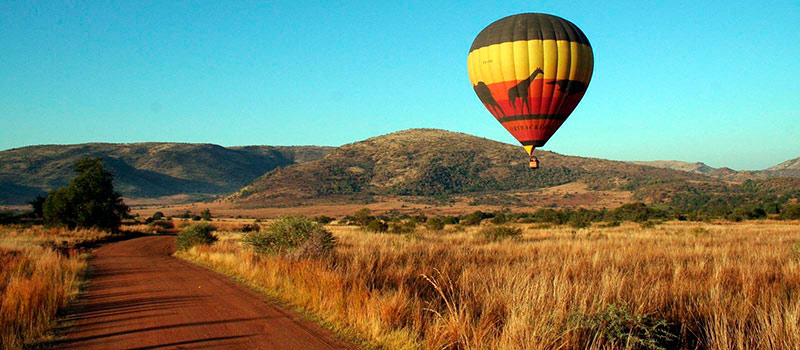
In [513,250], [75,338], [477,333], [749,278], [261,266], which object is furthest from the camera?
[513,250]

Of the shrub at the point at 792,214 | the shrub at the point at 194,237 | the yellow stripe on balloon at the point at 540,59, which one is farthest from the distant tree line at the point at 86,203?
the shrub at the point at 792,214

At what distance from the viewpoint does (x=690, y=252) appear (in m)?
15.7

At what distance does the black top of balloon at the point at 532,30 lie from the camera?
19.6m

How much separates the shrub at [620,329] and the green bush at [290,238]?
27.4ft

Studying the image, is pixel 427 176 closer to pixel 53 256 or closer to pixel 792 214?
pixel 792 214

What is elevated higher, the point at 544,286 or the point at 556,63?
the point at 556,63

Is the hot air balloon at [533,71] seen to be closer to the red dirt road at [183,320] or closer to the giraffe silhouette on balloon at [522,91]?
the giraffe silhouette on balloon at [522,91]

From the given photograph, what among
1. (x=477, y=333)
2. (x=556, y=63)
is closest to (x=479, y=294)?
(x=477, y=333)

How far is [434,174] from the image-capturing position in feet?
391

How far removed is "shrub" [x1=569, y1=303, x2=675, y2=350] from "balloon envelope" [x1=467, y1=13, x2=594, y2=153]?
14.4 m

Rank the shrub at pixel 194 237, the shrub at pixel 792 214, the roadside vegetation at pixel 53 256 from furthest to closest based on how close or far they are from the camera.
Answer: the shrub at pixel 792 214 < the shrub at pixel 194 237 < the roadside vegetation at pixel 53 256

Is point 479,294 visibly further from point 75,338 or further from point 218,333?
point 75,338

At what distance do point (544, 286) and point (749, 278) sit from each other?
5.68 meters

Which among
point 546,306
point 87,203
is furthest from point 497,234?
point 87,203
